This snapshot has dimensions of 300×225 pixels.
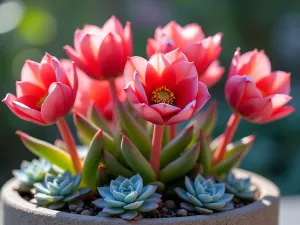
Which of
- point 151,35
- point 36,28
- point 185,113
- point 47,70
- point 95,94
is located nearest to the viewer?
point 185,113

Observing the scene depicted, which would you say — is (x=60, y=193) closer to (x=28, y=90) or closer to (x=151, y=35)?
(x=28, y=90)

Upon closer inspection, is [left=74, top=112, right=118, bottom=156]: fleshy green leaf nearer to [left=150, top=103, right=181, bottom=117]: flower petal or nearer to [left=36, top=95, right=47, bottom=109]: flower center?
[left=36, top=95, right=47, bottom=109]: flower center

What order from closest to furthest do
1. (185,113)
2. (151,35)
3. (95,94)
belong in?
(185,113), (95,94), (151,35)

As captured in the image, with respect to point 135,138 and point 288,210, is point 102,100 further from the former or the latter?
point 288,210

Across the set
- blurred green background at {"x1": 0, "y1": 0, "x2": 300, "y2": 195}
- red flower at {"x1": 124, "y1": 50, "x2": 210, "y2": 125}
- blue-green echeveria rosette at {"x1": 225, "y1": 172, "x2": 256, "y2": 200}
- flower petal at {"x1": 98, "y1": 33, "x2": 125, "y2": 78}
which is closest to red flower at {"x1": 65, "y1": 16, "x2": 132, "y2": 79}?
flower petal at {"x1": 98, "y1": 33, "x2": 125, "y2": 78}

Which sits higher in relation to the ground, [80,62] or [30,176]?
[80,62]

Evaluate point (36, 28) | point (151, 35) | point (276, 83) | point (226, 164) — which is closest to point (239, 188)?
point (226, 164)
